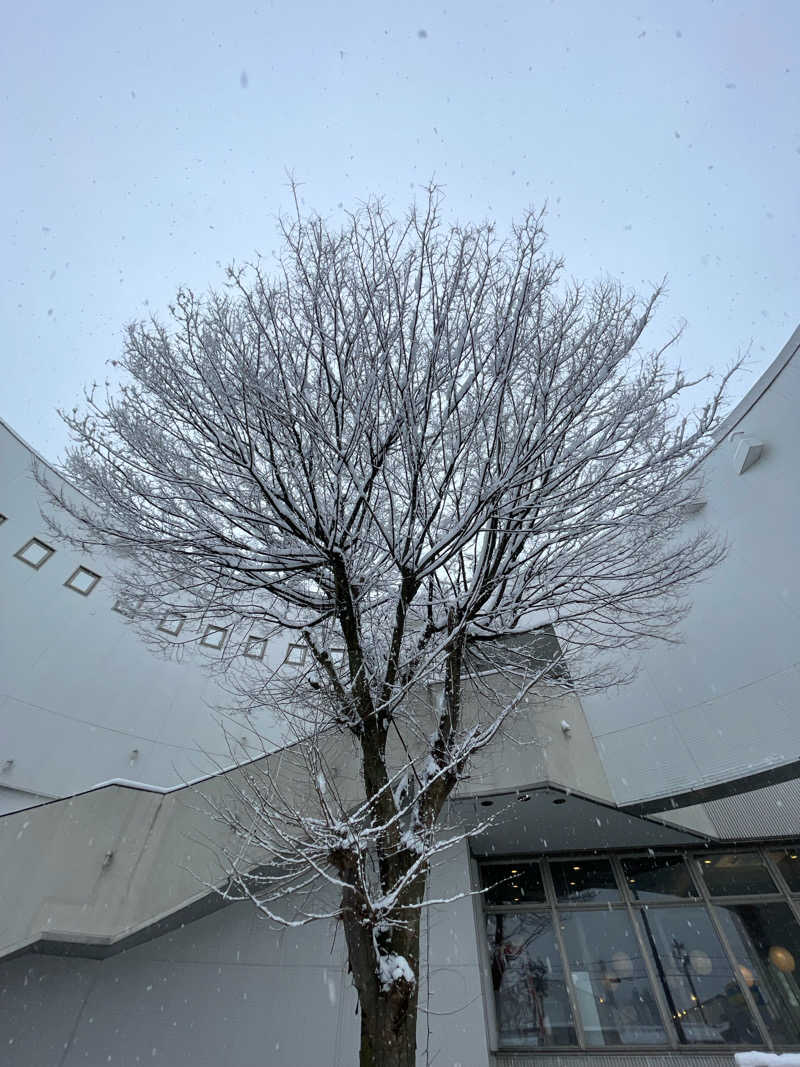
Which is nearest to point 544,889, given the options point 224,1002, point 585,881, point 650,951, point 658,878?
Result: point 585,881

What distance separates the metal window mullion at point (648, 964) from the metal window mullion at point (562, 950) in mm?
1040

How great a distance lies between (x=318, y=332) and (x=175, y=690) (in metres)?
9.13

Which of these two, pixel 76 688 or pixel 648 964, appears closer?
pixel 648 964

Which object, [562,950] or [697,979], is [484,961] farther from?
[697,979]

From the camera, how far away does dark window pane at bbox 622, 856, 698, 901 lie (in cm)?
752

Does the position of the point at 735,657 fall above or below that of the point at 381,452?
above

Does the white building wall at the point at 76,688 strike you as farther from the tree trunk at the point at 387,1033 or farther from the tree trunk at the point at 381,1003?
the tree trunk at the point at 387,1033

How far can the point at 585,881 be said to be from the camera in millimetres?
7945

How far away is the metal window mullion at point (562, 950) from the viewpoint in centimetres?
665

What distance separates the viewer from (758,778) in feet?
19.5

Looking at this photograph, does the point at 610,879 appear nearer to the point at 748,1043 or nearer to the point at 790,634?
the point at 748,1043

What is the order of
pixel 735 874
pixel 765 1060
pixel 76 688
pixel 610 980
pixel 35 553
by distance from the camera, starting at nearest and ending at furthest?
pixel 765 1060, pixel 610 980, pixel 735 874, pixel 76 688, pixel 35 553

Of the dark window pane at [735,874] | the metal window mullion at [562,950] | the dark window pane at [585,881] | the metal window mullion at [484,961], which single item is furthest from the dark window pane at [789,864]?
the metal window mullion at [484,961]

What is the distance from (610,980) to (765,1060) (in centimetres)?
582
